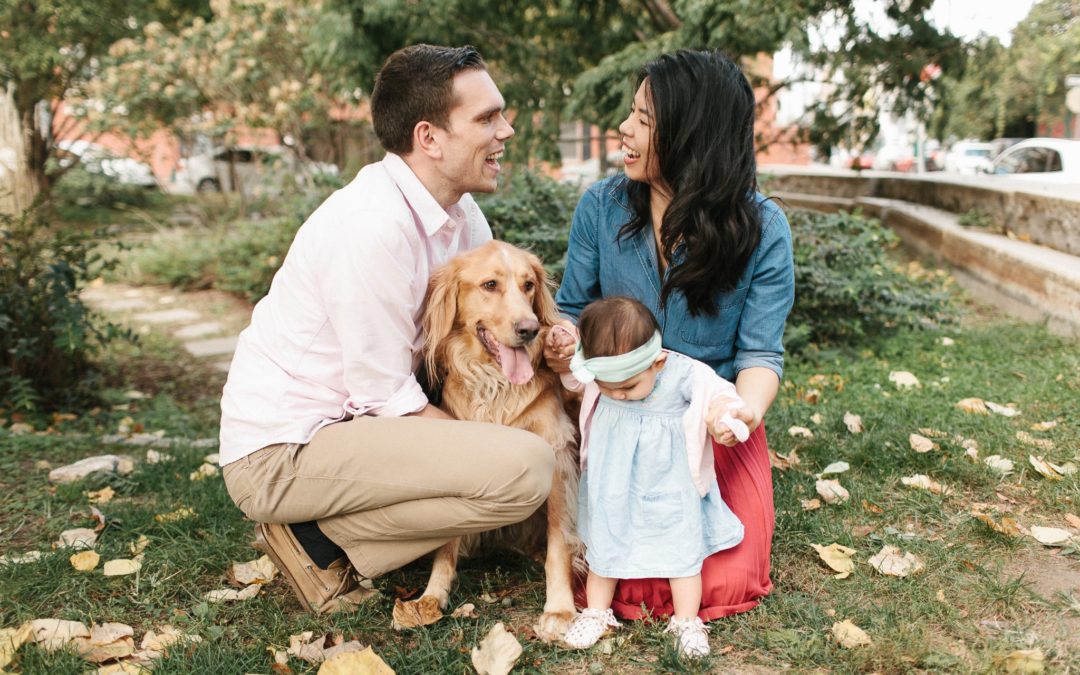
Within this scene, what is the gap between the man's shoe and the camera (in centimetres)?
285

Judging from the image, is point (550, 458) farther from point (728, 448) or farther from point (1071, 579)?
point (1071, 579)

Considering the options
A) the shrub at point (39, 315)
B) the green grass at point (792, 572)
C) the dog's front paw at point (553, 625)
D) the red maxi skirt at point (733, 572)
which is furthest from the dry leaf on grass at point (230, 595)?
the shrub at point (39, 315)

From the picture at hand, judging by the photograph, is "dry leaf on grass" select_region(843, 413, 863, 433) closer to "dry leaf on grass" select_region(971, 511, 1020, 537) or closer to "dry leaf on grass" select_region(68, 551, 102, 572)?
"dry leaf on grass" select_region(971, 511, 1020, 537)

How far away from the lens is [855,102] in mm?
7984

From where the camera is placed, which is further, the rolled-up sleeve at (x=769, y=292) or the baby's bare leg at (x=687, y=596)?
the rolled-up sleeve at (x=769, y=292)

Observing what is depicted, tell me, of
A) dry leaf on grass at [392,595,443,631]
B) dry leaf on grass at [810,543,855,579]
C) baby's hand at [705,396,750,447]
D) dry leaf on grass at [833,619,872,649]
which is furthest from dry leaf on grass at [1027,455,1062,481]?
dry leaf on grass at [392,595,443,631]

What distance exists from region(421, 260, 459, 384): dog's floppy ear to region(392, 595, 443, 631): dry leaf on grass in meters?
0.79

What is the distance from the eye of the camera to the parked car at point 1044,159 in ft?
48.4

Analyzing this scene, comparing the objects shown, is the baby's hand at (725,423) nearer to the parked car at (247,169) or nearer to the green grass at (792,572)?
the green grass at (792,572)

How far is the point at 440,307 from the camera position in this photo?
9.32 feet

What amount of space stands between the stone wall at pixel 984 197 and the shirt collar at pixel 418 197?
4601 mm

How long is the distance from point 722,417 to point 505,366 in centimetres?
71

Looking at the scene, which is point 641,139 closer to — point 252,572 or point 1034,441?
point 252,572

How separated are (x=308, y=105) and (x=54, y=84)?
6.95 meters
